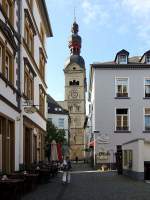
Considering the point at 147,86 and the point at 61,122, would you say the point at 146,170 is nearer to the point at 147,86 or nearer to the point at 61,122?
the point at 147,86

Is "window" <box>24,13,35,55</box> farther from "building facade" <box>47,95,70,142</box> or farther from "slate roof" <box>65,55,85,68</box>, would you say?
"slate roof" <box>65,55,85,68</box>

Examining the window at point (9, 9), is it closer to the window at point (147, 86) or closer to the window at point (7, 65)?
the window at point (7, 65)

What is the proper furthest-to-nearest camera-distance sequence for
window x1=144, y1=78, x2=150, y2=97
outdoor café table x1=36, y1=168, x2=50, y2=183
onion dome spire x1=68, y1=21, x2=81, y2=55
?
1. onion dome spire x1=68, y1=21, x2=81, y2=55
2. window x1=144, y1=78, x2=150, y2=97
3. outdoor café table x1=36, y1=168, x2=50, y2=183

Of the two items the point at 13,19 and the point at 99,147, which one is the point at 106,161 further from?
the point at 13,19

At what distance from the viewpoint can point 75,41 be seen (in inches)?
5005

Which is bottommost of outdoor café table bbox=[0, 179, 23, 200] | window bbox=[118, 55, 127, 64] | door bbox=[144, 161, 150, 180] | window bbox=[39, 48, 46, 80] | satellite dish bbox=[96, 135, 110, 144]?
door bbox=[144, 161, 150, 180]

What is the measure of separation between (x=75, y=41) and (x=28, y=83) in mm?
96958

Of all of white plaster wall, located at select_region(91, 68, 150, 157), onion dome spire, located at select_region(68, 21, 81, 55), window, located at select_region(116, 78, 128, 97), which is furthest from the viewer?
onion dome spire, located at select_region(68, 21, 81, 55)

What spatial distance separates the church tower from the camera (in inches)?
5394

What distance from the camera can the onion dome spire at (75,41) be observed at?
415 feet

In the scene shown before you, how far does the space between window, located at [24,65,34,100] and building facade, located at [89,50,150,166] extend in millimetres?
24791

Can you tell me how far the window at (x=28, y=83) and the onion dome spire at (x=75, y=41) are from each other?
94522 mm

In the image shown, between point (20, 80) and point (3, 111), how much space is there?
491 centimetres

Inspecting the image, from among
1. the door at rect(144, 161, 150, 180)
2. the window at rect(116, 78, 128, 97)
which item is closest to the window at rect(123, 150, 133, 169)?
the door at rect(144, 161, 150, 180)
